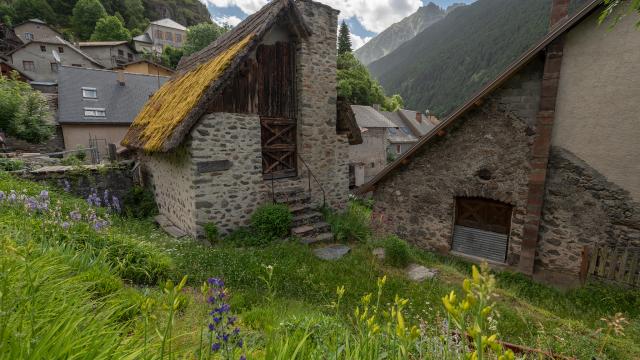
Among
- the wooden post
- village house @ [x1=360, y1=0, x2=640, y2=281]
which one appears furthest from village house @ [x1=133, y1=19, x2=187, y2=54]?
the wooden post

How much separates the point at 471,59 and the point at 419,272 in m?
92.7

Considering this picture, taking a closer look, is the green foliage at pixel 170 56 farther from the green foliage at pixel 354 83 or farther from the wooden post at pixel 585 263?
the wooden post at pixel 585 263

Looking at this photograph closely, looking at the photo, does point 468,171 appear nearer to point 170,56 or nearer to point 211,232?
point 211,232

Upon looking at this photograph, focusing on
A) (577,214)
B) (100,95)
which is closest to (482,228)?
(577,214)

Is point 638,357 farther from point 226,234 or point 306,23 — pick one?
point 306,23

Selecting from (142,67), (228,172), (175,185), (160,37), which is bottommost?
(175,185)

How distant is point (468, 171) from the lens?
309 inches

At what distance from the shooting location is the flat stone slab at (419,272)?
6.35m

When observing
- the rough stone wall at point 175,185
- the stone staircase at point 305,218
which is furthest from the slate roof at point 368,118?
the rough stone wall at point 175,185

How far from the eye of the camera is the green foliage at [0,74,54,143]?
16625 mm

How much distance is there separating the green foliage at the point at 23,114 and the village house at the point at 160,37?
134ft

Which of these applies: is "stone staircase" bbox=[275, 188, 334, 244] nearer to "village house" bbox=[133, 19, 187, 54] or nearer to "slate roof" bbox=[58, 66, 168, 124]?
"slate roof" bbox=[58, 66, 168, 124]

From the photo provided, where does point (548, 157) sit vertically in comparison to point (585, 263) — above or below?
above

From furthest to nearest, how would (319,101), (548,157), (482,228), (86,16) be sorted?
1. (86,16)
2. (319,101)
3. (482,228)
4. (548,157)
